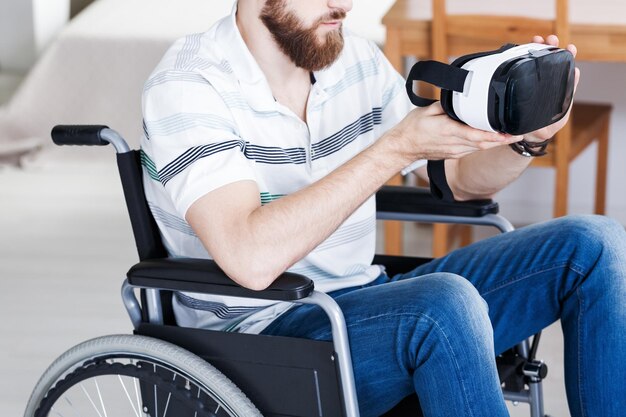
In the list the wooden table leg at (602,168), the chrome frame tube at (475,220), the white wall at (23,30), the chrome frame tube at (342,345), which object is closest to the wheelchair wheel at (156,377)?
the chrome frame tube at (342,345)

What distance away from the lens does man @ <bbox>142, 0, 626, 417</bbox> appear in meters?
1.42

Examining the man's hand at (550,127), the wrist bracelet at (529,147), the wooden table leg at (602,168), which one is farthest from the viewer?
the wooden table leg at (602,168)

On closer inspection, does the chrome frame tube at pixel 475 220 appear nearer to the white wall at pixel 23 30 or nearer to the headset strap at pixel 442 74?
the headset strap at pixel 442 74

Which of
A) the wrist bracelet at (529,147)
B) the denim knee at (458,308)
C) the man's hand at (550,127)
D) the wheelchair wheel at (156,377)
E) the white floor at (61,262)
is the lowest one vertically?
the white floor at (61,262)

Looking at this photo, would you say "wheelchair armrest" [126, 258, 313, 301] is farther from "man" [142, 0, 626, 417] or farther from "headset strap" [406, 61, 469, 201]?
"headset strap" [406, 61, 469, 201]

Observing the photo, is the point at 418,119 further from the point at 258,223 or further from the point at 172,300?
the point at 172,300

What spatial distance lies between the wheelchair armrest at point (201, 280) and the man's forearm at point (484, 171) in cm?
45

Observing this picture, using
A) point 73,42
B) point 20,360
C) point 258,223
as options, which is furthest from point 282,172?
point 73,42

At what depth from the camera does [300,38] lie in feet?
5.25

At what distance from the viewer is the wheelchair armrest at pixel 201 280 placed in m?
1.39

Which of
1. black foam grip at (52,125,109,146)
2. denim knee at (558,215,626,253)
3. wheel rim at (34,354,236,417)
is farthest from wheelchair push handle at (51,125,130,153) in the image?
denim knee at (558,215,626,253)

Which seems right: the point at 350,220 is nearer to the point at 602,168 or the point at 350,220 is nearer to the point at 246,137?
the point at 246,137

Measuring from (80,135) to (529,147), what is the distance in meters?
0.66

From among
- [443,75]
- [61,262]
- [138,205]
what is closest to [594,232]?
[443,75]
